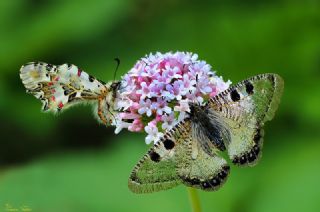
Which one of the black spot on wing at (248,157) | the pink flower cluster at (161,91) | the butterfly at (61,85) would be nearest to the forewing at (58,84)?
the butterfly at (61,85)

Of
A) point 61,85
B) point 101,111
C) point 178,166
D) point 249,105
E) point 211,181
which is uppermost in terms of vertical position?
point 61,85

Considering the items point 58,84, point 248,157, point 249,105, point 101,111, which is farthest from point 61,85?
point 248,157

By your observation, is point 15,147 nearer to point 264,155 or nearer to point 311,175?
point 264,155

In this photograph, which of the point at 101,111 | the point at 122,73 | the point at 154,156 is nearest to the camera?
the point at 154,156

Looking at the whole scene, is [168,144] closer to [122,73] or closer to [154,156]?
[154,156]

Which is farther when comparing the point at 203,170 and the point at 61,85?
the point at 61,85

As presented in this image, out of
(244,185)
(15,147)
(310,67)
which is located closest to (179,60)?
(244,185)

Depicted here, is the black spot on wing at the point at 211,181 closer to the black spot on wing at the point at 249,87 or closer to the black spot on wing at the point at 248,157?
the black spot on wing at the point at 248,157
